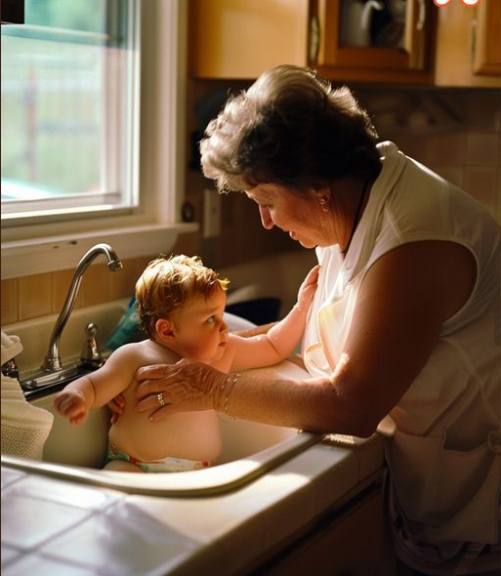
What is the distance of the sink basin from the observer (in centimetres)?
121

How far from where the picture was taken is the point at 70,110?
2273 mm

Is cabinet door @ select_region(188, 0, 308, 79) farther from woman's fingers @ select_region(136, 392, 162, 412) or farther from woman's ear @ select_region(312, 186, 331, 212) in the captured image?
woman's fingers @ select_region(136, 392, 162, 412)

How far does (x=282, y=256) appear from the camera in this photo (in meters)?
2.89

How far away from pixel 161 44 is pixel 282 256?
0.80m

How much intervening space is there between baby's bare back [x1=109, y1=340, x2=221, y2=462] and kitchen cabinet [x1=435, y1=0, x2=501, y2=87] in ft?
3.45

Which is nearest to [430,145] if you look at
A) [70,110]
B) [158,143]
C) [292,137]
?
[158,143]

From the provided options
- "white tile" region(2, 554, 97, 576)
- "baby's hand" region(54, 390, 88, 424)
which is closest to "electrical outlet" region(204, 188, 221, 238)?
"baby's hand" region(54, 390, 88, 424)

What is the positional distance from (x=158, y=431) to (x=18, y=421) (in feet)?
0.95

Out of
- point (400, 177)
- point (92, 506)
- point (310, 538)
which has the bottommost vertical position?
point (310, 538)

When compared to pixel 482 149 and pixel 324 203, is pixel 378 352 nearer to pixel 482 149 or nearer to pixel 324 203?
pixel 324 203

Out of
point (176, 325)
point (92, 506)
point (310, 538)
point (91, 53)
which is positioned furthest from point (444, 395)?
point (91, 53)

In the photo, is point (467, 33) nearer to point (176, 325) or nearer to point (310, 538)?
point (176, 325)

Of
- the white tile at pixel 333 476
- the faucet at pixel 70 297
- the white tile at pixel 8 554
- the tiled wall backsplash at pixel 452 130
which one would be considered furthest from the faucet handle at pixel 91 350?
the tiled wall backsplash at pixel 452 130

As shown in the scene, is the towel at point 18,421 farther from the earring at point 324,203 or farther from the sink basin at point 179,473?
the earring at point 324,203
